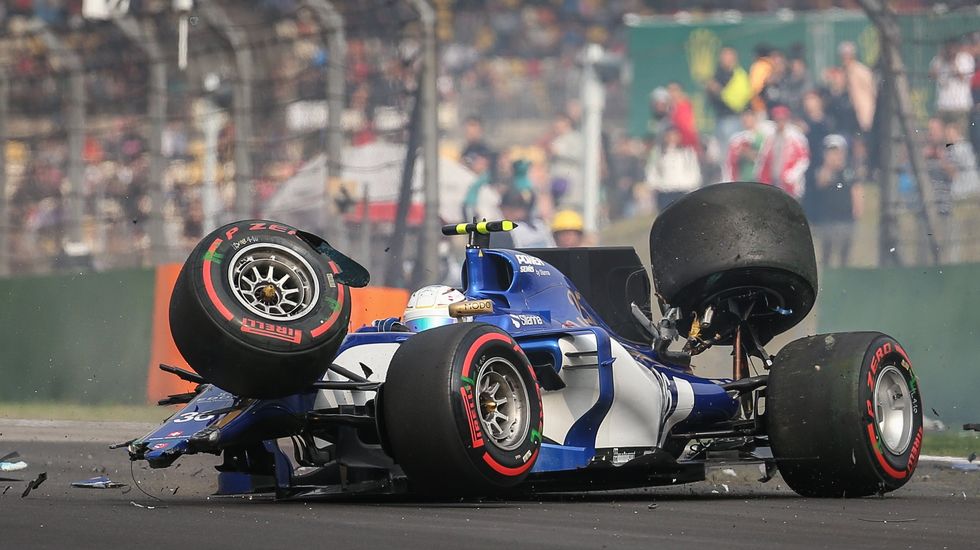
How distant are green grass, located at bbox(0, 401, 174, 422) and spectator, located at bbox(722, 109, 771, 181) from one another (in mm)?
6555

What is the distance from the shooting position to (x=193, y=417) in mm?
7469

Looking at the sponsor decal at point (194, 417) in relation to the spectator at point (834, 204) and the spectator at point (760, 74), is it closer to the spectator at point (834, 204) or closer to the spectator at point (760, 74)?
the spectator at point (834, 204)

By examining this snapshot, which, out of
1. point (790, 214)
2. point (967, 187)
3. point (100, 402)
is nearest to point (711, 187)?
point (790, 214)

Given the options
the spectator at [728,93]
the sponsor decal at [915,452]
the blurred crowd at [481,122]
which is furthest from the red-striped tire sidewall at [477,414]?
the spectator at [728,93]

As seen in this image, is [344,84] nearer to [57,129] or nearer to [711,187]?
[57,129]

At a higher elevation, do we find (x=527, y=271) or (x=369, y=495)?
(x=527, y=271)

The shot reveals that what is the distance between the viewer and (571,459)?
25.5ft

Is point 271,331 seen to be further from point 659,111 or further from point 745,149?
point 659,111

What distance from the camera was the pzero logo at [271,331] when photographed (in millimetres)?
6797

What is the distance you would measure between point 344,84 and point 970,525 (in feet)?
34.2

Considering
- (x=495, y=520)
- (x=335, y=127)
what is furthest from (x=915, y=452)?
(x=335, y=127)

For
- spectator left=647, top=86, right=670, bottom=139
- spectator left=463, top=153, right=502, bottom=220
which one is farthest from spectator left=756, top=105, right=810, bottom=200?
spectator left=463, top=153, right=502, bottom=220

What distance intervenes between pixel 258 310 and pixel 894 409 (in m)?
3.62

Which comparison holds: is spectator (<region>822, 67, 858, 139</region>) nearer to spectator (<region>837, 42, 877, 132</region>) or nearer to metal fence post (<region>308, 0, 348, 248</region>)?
spectator (<region>837, 42, 877, 132</region>)
